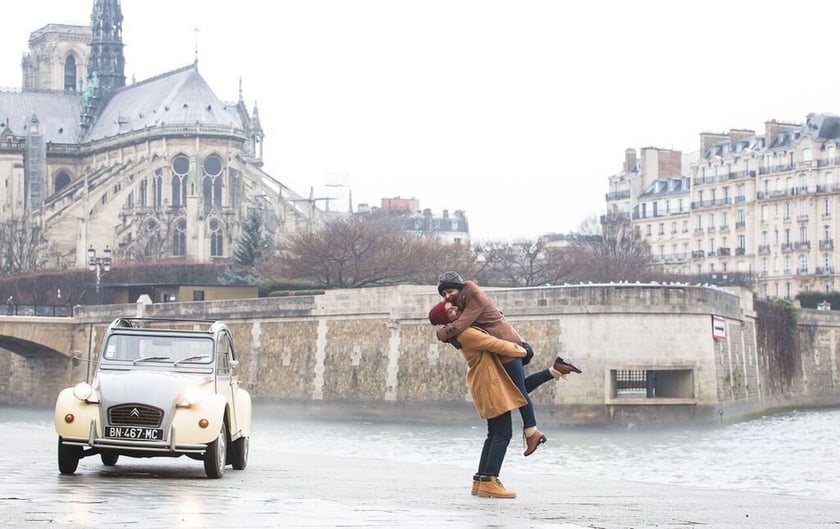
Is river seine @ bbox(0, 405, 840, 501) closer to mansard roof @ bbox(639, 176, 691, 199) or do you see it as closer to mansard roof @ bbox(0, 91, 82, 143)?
mansard roof @ bbox(639, 176, 691, 199)

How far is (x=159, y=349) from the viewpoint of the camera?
56.2 feet

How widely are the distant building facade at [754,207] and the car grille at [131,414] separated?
274 feet

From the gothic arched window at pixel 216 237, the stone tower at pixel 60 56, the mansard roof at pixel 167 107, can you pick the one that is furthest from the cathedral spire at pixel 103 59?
the gothic arched window at pixel 216 237

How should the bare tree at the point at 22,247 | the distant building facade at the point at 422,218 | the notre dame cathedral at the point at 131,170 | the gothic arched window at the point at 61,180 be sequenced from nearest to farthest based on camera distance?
the bare tree at the point at 22,247
the notre dame cathedral at the point at 131,170
the gothic arched window at the point at 61,180
the distant building facade at the point at 422,218

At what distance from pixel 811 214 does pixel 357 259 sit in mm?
36250

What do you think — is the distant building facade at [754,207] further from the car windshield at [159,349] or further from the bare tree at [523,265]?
the car windshield at [159,349]

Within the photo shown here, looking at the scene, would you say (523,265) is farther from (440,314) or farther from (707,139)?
(440,314)

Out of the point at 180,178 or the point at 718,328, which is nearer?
the point at 718,328

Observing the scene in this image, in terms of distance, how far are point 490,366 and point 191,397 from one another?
12.7 feet

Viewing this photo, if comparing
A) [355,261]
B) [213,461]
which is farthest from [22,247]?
[213,461]

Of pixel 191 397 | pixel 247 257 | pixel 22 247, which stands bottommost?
pixel 191 397

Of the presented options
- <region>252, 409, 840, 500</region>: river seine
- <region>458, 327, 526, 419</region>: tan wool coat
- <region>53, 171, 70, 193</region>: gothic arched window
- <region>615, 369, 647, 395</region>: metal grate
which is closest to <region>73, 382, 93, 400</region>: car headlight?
<region>458, 327, 526, 419</region>: tan wool coat

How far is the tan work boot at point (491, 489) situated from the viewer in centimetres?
1312

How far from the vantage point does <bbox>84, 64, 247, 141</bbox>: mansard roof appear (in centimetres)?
11444
